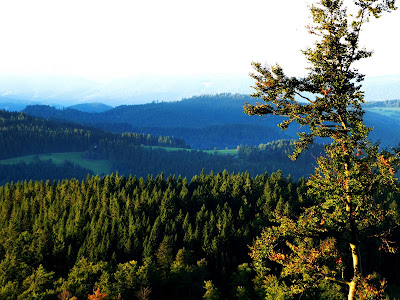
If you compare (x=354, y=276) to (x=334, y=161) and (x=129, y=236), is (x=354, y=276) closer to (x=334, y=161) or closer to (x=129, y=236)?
(x=334, y=161)

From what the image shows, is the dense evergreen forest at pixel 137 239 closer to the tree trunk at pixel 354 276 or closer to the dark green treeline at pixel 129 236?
the dark green treeline at pixel 129 236

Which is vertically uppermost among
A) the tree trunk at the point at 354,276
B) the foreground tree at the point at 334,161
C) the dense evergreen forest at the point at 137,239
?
the foreground tree at the point at 334,161

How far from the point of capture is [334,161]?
2309 cm

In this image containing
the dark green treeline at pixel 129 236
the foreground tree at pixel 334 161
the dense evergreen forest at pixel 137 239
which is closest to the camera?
the foreground tree at pixel 334 161

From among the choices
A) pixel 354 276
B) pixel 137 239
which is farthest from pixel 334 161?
pixel 137 239

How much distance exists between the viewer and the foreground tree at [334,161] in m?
22.6

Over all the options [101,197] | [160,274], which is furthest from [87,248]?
[101,197]

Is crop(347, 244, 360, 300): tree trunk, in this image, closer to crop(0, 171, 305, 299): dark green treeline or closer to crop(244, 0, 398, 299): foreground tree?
crop(244, 0, 398, 299): foreground tree

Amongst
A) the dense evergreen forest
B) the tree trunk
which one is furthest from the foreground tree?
the dense evergreen forest

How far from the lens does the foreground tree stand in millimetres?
22562

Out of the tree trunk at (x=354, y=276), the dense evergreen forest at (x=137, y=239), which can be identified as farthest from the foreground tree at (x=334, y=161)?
the dense evergreen forest at (x=137, y=239)

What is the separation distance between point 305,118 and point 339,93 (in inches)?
103

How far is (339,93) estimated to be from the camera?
23.5m

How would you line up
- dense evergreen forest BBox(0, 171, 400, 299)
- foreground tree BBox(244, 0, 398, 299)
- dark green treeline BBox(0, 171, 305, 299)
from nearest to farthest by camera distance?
foreground tree BBox(244, 0, 398, 299) → dense evergreen forest BBox(0, 171, 400, 299) → dark green treeline BBox(0, 171, 305, 299)
